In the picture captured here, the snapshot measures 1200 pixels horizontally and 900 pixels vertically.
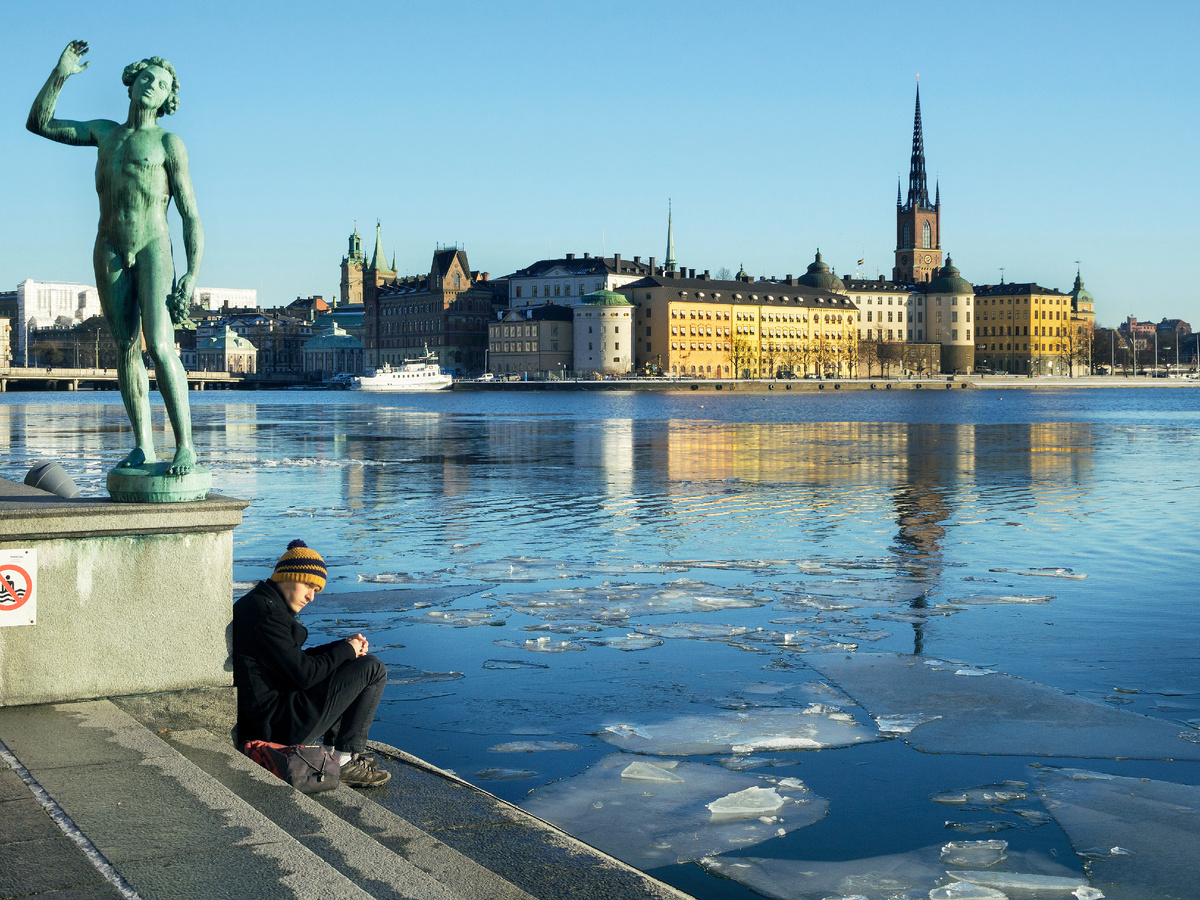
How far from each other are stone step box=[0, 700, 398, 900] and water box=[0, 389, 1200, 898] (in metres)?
1.73

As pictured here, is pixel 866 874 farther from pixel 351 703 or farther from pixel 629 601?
pixel 629 601

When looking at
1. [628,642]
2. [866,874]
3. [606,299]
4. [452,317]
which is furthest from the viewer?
[452,317]

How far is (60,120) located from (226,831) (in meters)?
4.19

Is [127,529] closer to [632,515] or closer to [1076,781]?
[1076,781]

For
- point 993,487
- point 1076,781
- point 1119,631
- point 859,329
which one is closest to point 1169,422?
point 993,487

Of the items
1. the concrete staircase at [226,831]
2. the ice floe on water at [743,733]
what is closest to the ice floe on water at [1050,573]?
the ice floe on water at [743,733]

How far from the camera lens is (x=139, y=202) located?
673 centimetres

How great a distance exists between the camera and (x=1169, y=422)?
6309cm

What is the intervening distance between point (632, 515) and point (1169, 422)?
52019mm

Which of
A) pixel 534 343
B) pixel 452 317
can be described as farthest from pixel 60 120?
pixel 452 317

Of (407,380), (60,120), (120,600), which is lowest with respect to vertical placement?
(120,600)

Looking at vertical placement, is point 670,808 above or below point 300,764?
below

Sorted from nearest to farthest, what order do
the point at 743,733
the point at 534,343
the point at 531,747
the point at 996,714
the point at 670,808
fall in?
1. the point at 670,808
2. the point at 531,747
3. the point at 743,733
4. the point at 996,714
5. the point at 534,343

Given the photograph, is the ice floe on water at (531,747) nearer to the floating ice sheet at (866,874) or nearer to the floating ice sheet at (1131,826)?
the floating ice sheet at (866,874)
